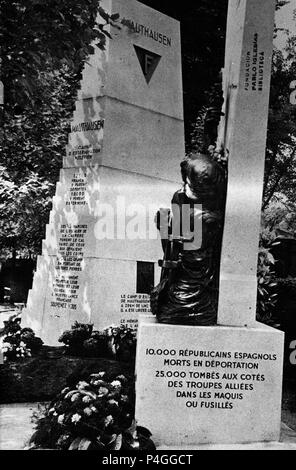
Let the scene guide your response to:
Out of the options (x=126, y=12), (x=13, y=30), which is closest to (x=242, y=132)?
(x=13, y=30)

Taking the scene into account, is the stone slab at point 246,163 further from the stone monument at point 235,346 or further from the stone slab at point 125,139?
the stone slab at point 125,139

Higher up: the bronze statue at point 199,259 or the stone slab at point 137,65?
the stone slab at point 137,65

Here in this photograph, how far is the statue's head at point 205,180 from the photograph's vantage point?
5652mm

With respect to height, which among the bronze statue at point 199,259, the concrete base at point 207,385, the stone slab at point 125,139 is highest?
the stone slab at point 125,139

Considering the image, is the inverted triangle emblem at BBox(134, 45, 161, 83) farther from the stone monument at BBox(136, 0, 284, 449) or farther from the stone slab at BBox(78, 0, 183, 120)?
the stone monument at BBox(136, 0, 284, 449)

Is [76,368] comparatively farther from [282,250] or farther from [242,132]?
[282,250]

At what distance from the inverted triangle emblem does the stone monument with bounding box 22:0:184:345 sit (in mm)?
17

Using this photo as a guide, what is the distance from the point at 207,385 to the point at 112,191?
4305 millimetres

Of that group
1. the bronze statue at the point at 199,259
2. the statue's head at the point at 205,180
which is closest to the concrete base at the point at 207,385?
the bronze statue at the point at 199,259

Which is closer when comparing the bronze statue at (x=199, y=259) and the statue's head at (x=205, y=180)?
the bronze statue at (x=199, y=259)

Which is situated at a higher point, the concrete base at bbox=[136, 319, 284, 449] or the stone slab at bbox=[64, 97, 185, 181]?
the stone slab at bbox=[64, 97, 185, 181]

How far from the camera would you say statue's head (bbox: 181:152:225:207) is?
565 centimetres

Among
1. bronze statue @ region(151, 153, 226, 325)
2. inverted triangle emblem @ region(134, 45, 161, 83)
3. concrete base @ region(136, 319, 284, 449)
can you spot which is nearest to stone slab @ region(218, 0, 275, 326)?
bronze statue @ region(151, 153, 226, 325)

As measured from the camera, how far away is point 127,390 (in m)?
5.40
